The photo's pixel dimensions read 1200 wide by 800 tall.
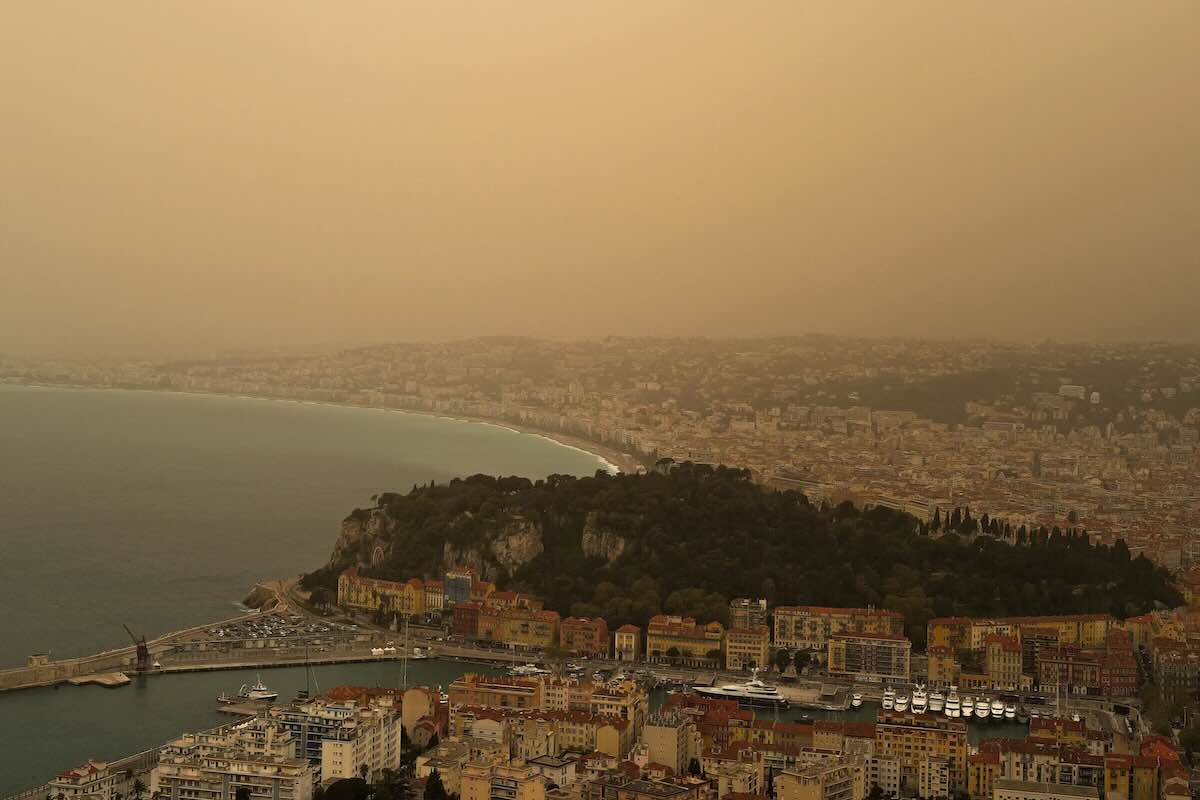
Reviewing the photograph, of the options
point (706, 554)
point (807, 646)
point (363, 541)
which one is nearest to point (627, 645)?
point (807, 646)

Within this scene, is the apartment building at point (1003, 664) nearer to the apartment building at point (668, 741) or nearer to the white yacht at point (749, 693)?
the white yacht at point (749, 693)

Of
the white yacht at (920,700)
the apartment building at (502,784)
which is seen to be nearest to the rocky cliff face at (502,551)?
the white yacht at (920,700)

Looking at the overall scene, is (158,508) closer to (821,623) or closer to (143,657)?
(143,657)

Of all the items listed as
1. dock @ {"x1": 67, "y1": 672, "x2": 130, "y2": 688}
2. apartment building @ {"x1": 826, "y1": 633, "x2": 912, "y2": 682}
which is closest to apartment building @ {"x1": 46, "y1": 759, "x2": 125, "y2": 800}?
dock @ {"x1": 67, "y1": 672, "x2": 130, "y2": 688}

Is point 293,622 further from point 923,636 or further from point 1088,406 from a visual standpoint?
point 1088,406

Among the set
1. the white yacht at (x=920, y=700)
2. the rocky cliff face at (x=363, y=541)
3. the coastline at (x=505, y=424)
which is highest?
the coastline at (x=505, y=424)
